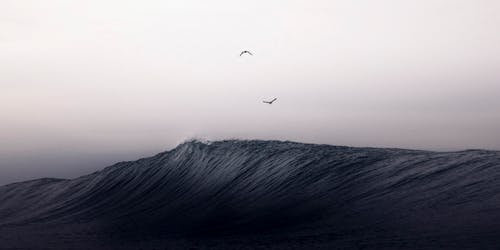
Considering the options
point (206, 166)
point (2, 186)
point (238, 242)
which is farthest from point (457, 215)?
point (2, 186)

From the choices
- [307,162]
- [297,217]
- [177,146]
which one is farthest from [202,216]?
[177,146]

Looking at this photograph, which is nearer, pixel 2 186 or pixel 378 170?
pixel 378 170

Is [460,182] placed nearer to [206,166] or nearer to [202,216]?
[202,216]

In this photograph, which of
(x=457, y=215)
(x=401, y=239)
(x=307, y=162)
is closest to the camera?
(x=401, y=239)

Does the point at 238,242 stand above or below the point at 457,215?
below

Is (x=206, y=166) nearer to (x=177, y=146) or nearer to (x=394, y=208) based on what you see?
(x=177, y=146)

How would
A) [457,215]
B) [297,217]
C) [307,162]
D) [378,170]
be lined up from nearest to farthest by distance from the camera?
1. [457,215]
2. [297,217]
3. [378,170]
4. [307,162]
